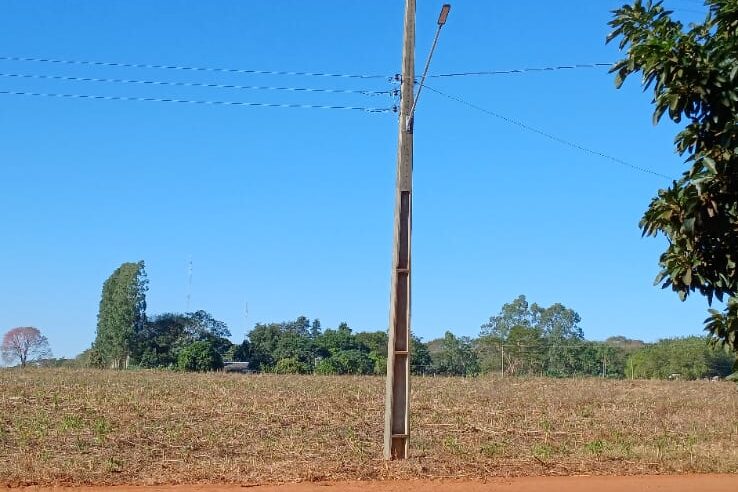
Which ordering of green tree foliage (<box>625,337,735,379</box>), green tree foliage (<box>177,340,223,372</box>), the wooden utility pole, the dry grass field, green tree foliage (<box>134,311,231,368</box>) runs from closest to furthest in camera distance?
the dry grass field
the wooden utility pole
green tree foliage (<box>177,340,223,372</box>)
green tree foliage (<box>625,337,735,379</box>)
green tree foliage (<box>134,311,231,368</box>)

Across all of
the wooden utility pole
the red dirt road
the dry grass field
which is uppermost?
the wooden utility pole

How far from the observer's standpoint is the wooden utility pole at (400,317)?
13594 mm

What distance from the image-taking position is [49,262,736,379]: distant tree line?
57.3 meters

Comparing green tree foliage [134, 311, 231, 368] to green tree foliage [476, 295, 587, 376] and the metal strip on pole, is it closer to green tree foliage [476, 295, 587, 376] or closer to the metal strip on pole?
green tree foliage [476, 295, 587, 376]

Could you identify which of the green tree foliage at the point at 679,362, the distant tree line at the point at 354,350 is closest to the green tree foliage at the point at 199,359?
the distant tree line at the point at 354,350

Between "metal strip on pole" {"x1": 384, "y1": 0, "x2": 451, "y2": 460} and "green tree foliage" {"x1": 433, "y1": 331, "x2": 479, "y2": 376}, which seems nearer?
"metal strip on pole" {"x1": 384, "y1": 0, "x2": 451, "y2": 460}

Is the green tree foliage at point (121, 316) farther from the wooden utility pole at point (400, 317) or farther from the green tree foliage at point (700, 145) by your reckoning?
the green tree foliage at point (700, 145)

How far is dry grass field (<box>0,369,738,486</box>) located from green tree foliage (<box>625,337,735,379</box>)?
28.5 metres

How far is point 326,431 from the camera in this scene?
17.9 metres

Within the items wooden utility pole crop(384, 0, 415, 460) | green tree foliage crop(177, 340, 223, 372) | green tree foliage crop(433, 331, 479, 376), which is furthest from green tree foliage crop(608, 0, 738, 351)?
green tree foliage crop(433, 331, 479, 376)

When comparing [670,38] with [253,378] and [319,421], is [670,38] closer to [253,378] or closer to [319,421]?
[319,421]

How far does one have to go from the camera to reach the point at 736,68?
4.79m

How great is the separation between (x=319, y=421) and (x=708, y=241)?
1557 cm

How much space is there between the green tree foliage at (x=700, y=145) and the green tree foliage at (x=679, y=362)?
52899mm
